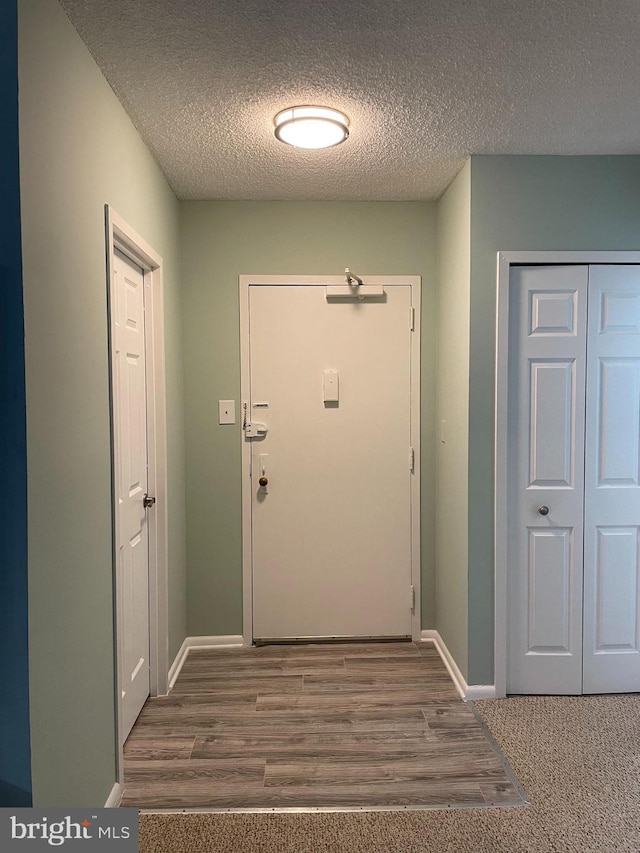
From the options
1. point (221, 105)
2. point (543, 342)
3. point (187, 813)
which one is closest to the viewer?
point (187, 813)

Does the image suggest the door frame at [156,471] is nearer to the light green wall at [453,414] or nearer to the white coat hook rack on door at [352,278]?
the white coat hook rack on door at [352,278]

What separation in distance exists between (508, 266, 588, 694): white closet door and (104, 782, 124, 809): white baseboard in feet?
5.84

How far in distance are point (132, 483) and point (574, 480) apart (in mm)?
2021

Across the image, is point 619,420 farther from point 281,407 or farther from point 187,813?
point 187,813

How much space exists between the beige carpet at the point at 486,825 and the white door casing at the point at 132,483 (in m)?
0.57

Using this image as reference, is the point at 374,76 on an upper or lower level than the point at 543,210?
upper

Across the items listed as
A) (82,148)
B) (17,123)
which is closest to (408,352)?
(82,148)

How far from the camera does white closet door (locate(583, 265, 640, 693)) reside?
2.79 meters

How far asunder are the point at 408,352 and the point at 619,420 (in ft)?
3.90

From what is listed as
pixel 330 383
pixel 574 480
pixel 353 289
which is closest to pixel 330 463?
pixel 330 383

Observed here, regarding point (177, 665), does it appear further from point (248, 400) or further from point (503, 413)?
point (503, 413)

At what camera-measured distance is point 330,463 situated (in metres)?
3.50

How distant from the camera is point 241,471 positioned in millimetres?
3465

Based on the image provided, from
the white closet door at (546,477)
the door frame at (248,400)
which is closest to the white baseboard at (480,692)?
the white closet door at (546,477)
